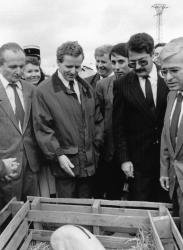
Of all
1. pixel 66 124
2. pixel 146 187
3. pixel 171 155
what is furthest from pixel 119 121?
pixel 171 155

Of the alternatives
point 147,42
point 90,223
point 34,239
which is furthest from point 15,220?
point 147,42

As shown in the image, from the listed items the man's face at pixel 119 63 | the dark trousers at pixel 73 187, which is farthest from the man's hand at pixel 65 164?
the man's face at pixel 119 63

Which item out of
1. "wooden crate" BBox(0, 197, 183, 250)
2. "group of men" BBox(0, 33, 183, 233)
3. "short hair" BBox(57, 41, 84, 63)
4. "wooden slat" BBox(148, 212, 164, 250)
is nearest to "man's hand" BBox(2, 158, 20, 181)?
"group of men" BBox(0, 33, 183, 233)

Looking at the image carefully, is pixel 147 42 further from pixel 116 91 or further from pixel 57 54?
pixel 57 54

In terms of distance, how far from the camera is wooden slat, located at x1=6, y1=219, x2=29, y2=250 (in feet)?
8.07

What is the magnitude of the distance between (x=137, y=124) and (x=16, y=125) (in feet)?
4.30

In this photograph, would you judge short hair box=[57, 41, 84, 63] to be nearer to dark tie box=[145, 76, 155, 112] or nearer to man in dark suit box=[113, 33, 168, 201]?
man in dark suit box=[113, 33, 168, 201]

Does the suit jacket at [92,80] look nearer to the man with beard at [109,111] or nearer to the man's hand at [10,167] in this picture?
the man with beard at [109,111]

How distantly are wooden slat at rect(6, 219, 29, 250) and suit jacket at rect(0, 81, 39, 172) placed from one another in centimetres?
84

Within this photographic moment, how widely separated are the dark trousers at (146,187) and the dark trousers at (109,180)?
77 cm

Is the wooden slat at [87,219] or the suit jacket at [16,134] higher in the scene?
the suit jacket at [16,134]

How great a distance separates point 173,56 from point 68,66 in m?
1.24

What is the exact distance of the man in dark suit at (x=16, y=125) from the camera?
133 inches

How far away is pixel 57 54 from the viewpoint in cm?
363
